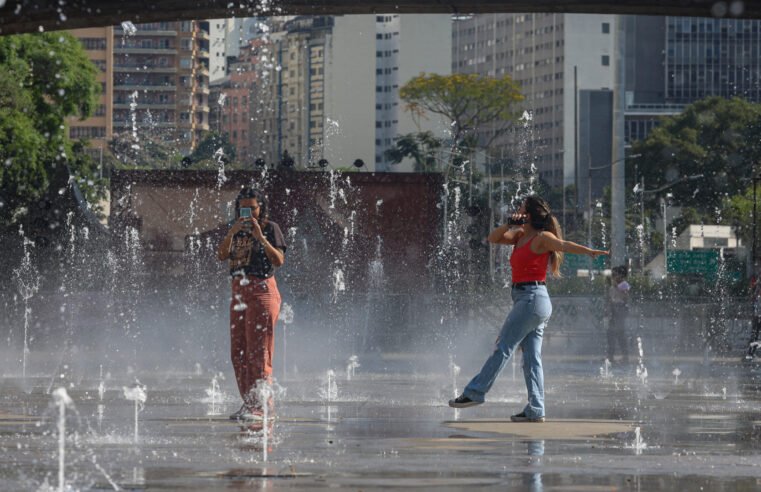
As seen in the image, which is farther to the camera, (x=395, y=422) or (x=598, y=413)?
(x=598, y=413)

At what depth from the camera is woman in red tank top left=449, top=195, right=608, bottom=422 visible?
1209 centimetres

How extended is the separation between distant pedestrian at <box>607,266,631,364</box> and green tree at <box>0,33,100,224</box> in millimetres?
25594

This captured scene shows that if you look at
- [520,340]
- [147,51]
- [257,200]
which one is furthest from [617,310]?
[147,51]

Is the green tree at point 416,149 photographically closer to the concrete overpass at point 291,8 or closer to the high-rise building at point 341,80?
the high-rise building at point 341,80

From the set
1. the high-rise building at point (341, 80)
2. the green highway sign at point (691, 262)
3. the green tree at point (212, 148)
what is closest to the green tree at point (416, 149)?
the green tree at point (212, 148)

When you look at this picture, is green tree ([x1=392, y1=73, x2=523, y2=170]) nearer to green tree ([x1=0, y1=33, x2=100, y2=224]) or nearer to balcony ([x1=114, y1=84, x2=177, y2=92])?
green tree ([x1=0, y1=33, x2=100, y2=224])

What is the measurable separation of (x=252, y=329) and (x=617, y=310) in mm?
15360

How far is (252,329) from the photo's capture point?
11.9m

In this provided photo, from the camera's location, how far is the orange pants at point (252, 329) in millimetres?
11859

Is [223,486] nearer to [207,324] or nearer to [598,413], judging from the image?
[598,413]

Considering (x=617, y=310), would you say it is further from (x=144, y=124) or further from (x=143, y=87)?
(x=143, y=87)

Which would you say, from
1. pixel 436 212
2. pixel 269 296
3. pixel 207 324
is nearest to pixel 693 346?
pixel 436 212

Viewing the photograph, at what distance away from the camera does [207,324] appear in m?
29.3

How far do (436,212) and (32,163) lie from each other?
25.8m
